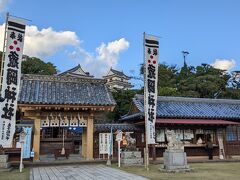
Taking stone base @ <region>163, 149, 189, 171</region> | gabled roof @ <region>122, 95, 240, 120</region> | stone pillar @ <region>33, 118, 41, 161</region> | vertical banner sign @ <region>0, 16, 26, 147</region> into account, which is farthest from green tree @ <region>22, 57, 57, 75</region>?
stone base @ <region>163, 149, 189, 171</region>

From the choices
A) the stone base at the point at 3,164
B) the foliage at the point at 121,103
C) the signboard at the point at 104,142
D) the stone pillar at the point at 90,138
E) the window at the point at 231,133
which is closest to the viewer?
the stone base at the point at 3,164

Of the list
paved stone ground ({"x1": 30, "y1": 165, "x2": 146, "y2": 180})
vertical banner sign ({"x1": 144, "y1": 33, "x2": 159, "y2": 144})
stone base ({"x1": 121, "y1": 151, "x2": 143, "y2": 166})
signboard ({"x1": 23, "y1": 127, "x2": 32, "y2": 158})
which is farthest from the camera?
signboard ({"x1": 23, "y1": 127, "x2": 32, "y2": 158})

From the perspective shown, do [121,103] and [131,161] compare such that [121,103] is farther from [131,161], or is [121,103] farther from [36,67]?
[131,161]

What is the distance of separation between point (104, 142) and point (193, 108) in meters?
9.29

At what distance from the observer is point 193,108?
79.8ft

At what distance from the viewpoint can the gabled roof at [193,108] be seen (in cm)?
2253

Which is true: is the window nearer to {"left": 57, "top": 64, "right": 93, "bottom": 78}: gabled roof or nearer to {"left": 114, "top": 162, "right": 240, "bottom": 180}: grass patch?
{"left": 114, "top": 162, "right": 240, "bottom": 180}: grass patch

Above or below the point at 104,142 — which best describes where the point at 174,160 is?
below

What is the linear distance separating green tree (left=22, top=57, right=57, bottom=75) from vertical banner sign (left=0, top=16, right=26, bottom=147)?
3843cm

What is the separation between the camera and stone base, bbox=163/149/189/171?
44.5 ft

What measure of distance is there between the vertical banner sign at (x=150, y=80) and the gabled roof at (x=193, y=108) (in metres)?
5.79

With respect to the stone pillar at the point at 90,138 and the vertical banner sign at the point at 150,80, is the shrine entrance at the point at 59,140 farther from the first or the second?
the vertical banner sign at the point at 150,80

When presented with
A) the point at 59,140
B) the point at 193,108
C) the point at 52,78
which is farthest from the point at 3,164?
the point at 193,108

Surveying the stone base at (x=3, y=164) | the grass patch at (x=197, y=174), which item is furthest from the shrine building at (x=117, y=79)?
the grass patch at (x=197, y=174)
